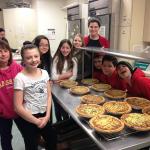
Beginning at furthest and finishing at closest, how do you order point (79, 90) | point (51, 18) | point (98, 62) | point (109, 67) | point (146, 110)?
1. point (51, 18)
2. point (98, 62)
3. point (109, 67)
4. point (79, 90)
5. point (146, 110)

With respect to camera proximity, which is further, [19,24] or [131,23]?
[19,24]

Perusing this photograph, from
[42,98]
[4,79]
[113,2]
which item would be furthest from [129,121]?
[113,2]

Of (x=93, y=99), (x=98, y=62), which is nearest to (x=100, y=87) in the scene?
(x=93, y=99)

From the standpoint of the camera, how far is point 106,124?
1.16m

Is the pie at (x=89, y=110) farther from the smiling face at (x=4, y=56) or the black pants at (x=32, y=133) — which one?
the smiling face at (x=4, y=56)

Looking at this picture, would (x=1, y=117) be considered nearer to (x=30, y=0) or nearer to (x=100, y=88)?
(x=100, y=88)

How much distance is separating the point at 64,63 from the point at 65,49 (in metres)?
0.15

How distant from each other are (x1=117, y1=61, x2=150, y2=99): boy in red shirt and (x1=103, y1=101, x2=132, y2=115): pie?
0.85 feet

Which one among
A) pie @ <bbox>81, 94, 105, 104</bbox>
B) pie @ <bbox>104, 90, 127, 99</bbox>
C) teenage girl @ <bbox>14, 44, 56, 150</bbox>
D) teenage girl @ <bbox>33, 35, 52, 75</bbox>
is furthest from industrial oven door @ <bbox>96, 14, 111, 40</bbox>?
teenage girl @ <bbox>14, 44, 56, 150</bbox>

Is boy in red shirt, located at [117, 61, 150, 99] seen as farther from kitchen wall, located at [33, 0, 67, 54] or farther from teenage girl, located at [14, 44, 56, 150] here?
kitchen wall, located at [33, 0, 67, 54]

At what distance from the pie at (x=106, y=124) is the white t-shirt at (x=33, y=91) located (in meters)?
0.46

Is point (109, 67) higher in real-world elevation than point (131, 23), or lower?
lower

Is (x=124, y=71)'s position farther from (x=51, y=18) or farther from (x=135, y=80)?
(x=51, y=18)

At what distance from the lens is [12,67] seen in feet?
5.30
